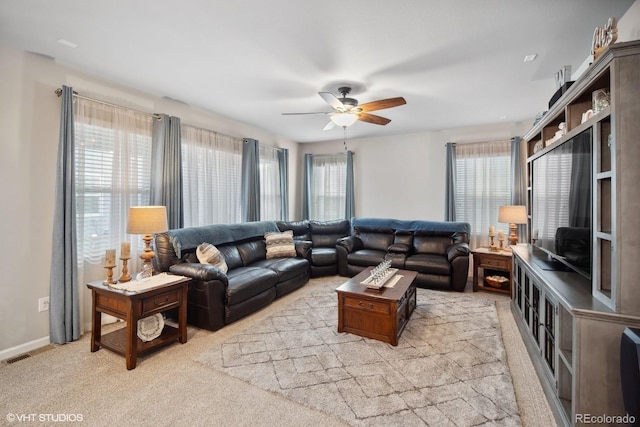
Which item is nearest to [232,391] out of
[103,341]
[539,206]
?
[103,341]

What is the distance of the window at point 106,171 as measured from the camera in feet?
9.78

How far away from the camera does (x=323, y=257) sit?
502cm

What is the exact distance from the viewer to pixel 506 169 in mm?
4887

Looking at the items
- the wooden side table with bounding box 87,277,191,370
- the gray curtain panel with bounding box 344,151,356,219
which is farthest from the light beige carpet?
the gray curtain panel with bounding box 344,151,356,219

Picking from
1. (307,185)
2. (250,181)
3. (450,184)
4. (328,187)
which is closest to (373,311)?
(250,181)

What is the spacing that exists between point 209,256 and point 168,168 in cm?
128

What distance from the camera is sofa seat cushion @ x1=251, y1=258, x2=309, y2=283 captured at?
3963mm

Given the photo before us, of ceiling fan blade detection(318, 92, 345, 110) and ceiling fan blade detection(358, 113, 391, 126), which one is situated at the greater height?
ceiling fan blade detection(358, 113, 391, 126)

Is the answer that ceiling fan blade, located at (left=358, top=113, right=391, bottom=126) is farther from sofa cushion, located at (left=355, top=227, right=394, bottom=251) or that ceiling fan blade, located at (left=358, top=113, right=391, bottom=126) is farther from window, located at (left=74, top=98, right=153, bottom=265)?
window, located at (left=74, top=98, right=153, bottom=265)

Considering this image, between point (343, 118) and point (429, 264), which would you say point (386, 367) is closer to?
point (429, 264)

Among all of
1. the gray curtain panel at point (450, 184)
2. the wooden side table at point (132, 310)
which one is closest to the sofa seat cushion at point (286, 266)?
the wooden side table at point (132, 310)

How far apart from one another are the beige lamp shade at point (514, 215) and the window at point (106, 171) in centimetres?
497

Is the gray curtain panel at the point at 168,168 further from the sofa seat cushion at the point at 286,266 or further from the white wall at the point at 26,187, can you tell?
the sofa seat cushion at the point at 286,266

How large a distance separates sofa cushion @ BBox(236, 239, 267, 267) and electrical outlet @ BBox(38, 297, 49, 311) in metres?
2.09
